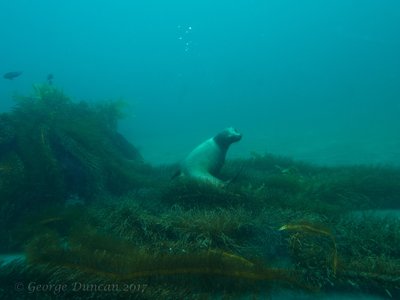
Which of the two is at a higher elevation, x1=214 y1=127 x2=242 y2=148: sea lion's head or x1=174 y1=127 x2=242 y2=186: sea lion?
x1=214 y1=127 x2=242 y2=148: sea lion's head

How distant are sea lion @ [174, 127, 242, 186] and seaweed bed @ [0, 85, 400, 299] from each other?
0.51 metres

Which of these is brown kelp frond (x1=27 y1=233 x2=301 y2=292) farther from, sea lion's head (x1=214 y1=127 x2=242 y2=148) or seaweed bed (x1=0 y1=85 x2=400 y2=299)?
sea lion's head (x1=214 y1=127 x2=242 y2=148)

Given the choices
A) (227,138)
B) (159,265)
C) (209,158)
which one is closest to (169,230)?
(159,265)

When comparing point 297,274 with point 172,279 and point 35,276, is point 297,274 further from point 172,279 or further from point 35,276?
point 35,276

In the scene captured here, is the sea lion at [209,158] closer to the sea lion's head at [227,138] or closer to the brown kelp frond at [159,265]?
the sea lion's head at [227,138]

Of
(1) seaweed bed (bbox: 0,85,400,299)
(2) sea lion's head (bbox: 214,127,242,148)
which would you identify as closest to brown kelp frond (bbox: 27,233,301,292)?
(1) seaweed bed (bbox: 0,85,400,299)

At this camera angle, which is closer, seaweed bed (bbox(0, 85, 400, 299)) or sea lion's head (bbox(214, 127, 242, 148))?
seaweed bed (bbox(0, 85, 400, 299))

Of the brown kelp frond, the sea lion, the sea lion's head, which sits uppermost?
the sea lion's head

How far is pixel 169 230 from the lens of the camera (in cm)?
474

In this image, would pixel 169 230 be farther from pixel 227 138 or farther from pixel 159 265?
pixel 227 138

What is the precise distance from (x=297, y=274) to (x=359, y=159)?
11.6m

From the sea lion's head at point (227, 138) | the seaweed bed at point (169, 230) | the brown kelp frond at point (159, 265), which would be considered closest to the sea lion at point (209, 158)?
the sea lion's head at point (227, 138)

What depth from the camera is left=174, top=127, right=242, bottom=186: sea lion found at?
25.6ft

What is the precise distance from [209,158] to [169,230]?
3.46 m
